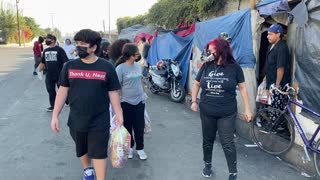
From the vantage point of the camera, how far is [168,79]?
10094 mm

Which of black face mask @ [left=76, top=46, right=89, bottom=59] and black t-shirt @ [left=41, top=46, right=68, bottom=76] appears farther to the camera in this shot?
black t-shirt @ [left=41, top=46, right=68, bottom=76]

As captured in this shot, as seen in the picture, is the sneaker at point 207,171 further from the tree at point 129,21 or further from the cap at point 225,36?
the tree at point 129,21

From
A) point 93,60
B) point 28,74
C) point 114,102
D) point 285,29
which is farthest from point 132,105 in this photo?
point 28,74

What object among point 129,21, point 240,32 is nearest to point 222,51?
point 240,32

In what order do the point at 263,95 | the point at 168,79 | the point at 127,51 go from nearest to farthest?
the point at 127,51 < the point at 263,95 < the point at 168,79

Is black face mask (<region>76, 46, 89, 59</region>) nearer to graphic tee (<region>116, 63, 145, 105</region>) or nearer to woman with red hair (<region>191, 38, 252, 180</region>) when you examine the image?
graphic tee (<region>116, 63, 145, 105</region>)

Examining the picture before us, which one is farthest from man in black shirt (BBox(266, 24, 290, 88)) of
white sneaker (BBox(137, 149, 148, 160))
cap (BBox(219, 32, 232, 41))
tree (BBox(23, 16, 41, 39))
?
tree (BBox(23, 16, 41, 39))

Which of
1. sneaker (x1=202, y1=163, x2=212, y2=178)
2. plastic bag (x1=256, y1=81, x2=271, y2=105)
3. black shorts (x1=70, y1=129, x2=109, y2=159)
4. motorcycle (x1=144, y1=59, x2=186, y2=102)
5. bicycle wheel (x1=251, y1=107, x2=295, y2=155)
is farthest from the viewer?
motorcycle (x1=144, y1=59, x2=186, y2=102)

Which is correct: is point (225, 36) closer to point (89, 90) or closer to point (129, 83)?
point (129, 83)

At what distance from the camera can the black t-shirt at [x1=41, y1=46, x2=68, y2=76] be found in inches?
307

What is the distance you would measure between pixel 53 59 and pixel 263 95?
4.52 meters

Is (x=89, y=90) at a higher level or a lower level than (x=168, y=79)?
higher

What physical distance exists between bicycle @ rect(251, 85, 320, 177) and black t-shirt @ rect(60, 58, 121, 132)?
2.66 meters

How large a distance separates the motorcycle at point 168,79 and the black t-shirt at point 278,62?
13.6 ft
